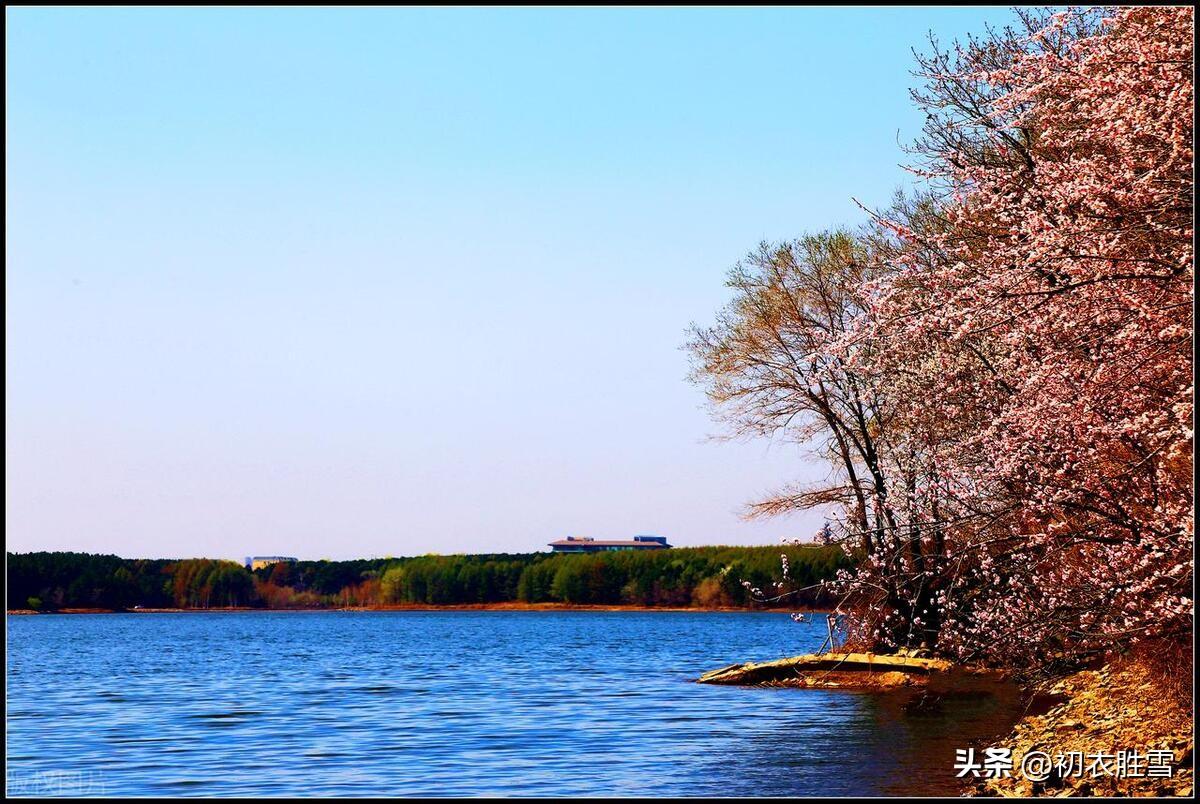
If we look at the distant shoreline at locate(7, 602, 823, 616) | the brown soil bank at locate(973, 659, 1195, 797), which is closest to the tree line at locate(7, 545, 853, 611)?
the distant shoreline at locate(7, 602, 823, 616)

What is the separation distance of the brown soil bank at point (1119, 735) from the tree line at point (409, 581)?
275 ft

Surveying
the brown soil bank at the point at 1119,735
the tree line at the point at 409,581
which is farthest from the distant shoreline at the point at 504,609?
the brown soil bank at the point at 1119,735

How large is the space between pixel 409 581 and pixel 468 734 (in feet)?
482

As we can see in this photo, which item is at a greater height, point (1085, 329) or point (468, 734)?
point (1085, 329)

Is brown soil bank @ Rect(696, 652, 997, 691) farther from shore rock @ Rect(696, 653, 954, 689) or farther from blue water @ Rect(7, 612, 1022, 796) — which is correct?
Answer: blue water @ Rect(7, 612, 1022, 796)

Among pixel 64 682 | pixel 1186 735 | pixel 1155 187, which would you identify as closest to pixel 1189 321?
pixel 1155 187

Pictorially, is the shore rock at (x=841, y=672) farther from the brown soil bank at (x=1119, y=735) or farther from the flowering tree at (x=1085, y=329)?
the flowering tree at (x=1085, y=329)

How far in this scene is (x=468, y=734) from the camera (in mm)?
27516

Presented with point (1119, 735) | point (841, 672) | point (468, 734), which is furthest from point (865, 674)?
point (1119, 735)

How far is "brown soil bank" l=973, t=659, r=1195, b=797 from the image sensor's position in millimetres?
15312

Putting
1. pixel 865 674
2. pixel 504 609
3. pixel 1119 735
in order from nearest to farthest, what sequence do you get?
pixel 1119 735, pixel 865 674, pixel 504 609

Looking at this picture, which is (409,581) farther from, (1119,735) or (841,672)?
(1119,735)

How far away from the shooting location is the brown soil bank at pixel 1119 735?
603 inches

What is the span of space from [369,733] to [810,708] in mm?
9959
